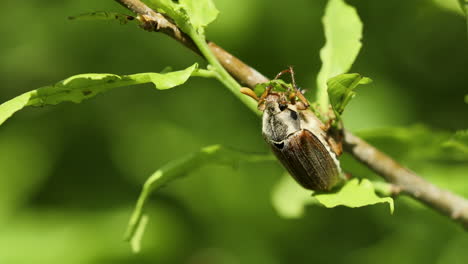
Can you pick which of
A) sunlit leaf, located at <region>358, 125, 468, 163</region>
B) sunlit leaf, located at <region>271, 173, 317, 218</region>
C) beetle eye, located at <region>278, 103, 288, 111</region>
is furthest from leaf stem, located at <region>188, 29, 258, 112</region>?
Answer: sunlit leaf, located at <region>271, 173, 317, 218</region>

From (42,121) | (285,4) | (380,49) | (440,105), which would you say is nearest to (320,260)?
(440,105)

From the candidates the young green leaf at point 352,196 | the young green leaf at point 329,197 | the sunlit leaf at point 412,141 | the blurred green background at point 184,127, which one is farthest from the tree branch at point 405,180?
the blurred green background at point 184,127

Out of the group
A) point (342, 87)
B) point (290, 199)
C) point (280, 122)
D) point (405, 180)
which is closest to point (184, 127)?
point (290, 199)

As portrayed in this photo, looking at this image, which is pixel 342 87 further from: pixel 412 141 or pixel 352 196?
pixel 412 141

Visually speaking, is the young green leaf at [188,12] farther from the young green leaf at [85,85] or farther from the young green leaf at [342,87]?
the young green leaf at [342,87]

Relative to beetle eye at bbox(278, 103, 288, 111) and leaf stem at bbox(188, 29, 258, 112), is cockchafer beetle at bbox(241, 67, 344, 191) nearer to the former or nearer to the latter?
beetle eye at bbox(278, 103, 288, 111)

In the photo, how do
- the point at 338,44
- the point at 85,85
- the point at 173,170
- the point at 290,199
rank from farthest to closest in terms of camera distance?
the point at 290,199, the point at 338,44, the point at 173,170, the point at 85,85
